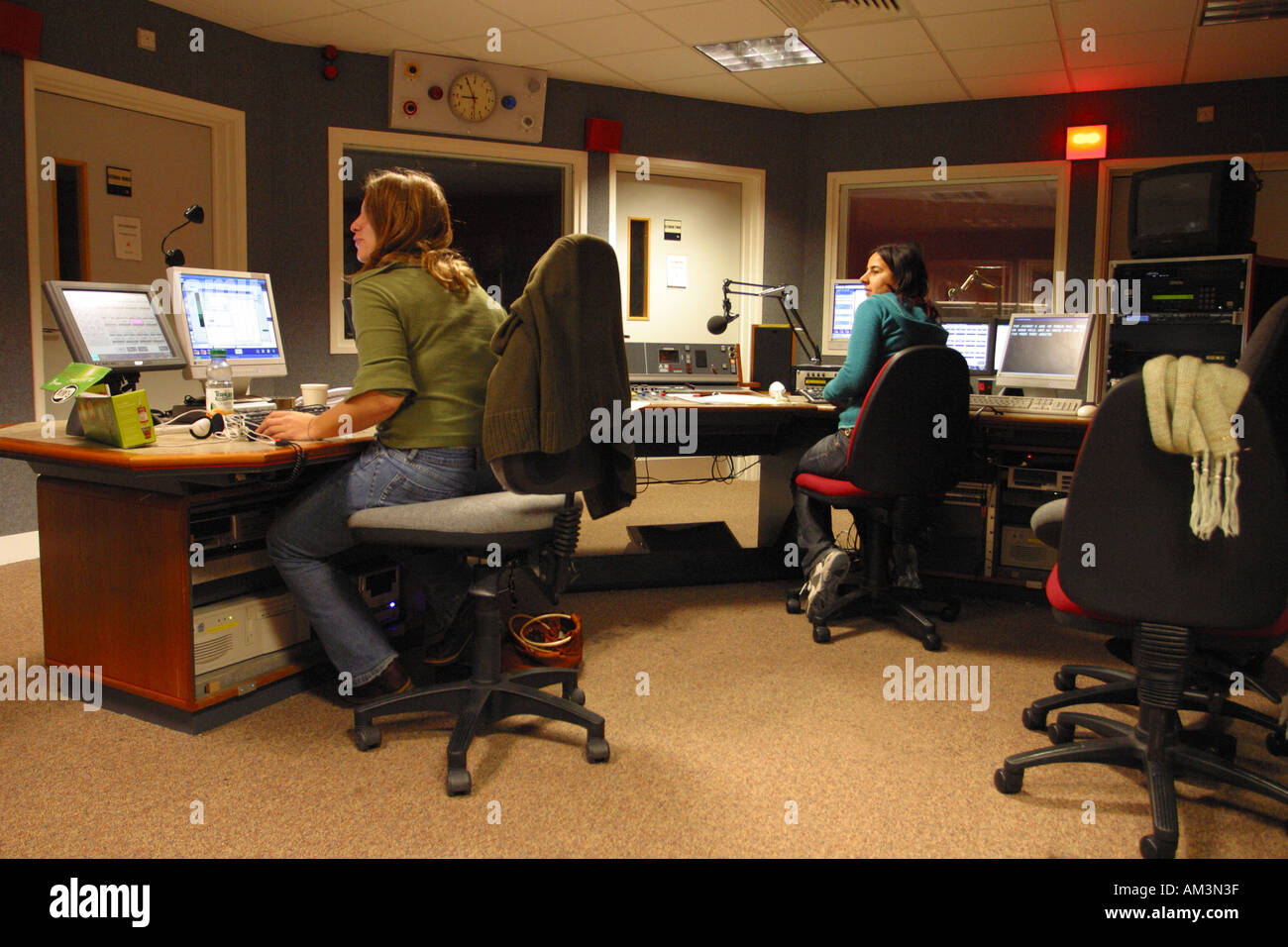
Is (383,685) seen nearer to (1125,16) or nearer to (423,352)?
(423,352)

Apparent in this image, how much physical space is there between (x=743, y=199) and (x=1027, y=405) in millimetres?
3258

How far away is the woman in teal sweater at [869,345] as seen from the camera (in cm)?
298

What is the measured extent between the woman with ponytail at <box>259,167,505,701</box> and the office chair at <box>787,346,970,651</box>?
1.22 metres

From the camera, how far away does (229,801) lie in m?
1.82

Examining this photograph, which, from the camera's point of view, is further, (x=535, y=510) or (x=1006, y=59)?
(x=1006, y=59)

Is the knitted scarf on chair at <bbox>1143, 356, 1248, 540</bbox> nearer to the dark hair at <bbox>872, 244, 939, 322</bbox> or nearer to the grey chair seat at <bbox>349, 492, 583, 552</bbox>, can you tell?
the grey chair seat at <bbox>349, 492, 583, 552</bbox>

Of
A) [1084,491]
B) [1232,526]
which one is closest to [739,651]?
[1084,491]

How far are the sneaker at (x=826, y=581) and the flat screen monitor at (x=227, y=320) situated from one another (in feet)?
6.06

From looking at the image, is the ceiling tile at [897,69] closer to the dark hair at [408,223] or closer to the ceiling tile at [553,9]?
the ceiling tile at [553,9]

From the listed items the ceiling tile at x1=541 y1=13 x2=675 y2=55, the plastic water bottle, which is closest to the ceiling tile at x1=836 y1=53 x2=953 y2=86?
the ceiling tile at x1=541 y1=13 x2=675 y2=55

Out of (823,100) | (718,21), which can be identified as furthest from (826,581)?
(823,100)

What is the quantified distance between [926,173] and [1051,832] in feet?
15.8

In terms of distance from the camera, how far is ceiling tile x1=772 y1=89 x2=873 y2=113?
557cm

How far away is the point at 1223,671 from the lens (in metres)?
2.60
